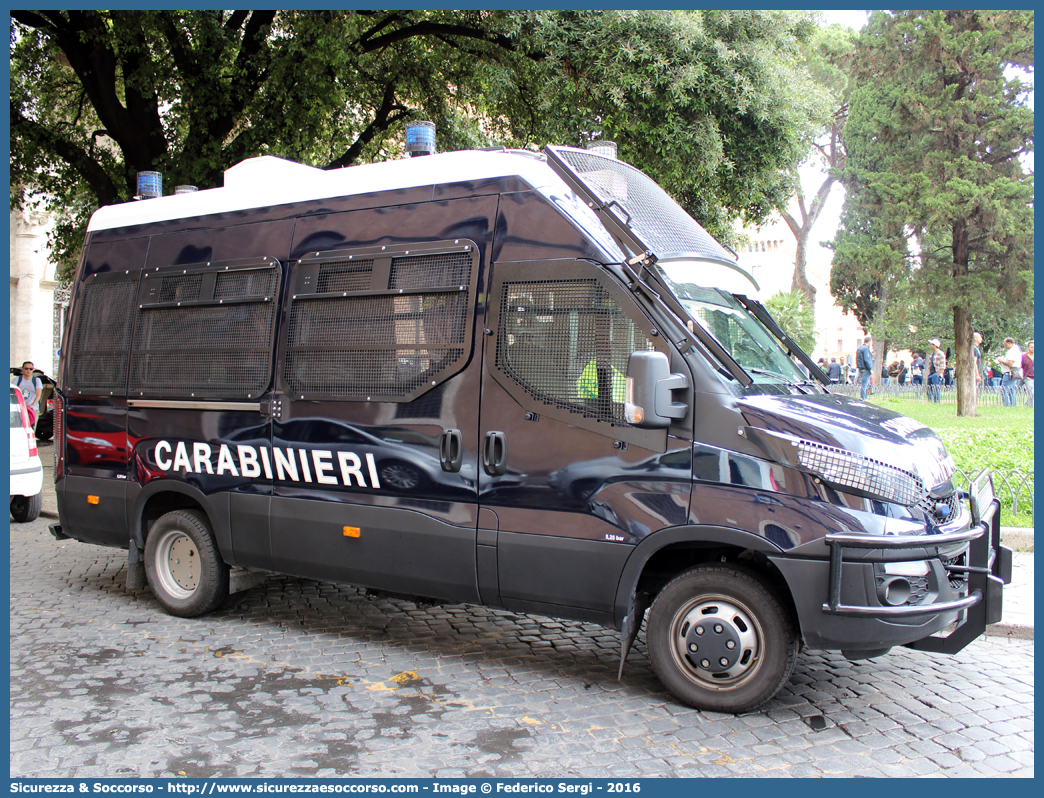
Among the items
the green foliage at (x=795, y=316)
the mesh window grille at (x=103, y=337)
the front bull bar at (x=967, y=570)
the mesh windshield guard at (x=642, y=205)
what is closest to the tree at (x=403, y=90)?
the mesh windshield guard at (x=642, y=205)

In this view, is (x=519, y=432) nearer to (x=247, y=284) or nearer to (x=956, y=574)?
(x=956, y=574)

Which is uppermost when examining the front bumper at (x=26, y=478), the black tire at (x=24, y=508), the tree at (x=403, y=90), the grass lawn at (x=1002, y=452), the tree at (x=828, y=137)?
the tree at (x=828, y=137)

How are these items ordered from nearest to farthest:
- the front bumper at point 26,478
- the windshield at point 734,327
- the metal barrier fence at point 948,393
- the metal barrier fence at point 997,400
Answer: the windshield at point 734,327
the metal barrier fence at point 997,400
the front bumper at point 26,478
the metal barrier fence at point 948,393

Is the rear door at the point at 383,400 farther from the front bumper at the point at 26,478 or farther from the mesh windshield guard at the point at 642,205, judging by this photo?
the front bumper at the point at 26,478

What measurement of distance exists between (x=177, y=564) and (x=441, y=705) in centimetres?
289

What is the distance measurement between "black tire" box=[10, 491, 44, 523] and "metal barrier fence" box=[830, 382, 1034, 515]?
9253 millimetres

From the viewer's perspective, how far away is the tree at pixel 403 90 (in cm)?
1094

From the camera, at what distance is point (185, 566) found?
20.9 feet

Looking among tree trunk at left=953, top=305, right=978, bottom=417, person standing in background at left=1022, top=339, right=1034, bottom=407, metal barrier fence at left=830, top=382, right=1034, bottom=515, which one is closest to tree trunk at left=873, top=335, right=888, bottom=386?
metal barrier fence at left=830, top=382, right=1034, bottom=515

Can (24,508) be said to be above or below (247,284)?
below

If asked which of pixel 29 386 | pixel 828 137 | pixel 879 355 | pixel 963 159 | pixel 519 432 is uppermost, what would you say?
pixel 828 137

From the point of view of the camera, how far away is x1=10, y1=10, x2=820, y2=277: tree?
10938 millimetres

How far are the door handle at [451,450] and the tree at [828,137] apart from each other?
3274 cm

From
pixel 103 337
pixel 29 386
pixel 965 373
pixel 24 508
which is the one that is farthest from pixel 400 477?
pixel 965 373
